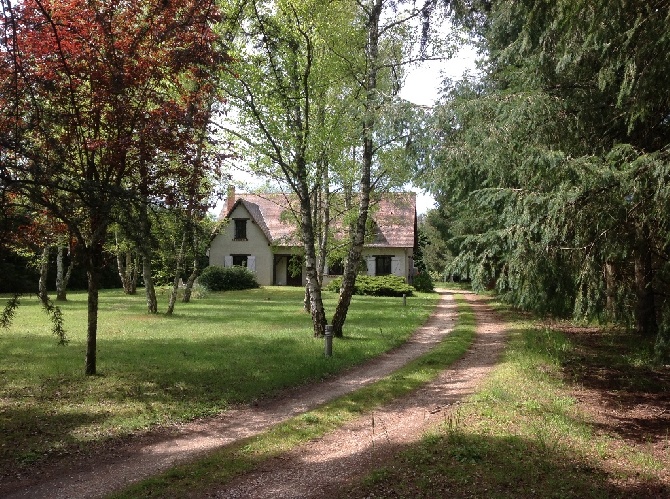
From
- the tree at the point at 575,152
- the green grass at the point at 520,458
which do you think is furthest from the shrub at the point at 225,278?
the green grass at the point at 520,458

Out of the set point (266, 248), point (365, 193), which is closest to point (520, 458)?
point (365, 193)

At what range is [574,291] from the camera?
29.9 ft

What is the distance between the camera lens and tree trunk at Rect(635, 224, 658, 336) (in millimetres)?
7297

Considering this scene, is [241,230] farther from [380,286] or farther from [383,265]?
[380,286]

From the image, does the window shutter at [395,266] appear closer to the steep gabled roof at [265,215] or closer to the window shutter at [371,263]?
the window shutter at [371,263]

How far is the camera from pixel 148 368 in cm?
990

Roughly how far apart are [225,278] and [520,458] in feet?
96.3

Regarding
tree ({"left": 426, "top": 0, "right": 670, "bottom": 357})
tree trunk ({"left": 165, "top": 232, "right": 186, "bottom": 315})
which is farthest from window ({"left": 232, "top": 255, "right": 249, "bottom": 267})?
tree ({"left": 426, "top": 0, "right": 670, "bottom": 357})

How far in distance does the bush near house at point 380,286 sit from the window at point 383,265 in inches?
212

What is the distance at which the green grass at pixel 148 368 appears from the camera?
6.80 meters

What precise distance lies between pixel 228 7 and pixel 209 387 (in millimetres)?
8525

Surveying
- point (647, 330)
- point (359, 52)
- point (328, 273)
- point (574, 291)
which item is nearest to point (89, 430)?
point (574, 291)

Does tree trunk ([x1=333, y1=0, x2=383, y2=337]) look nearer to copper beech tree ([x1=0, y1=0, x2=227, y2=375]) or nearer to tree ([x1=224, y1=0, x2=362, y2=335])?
tree ([x1=224, y1=0, x2=362, y2=335])

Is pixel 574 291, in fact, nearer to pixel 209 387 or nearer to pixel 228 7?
pixel 209 387
